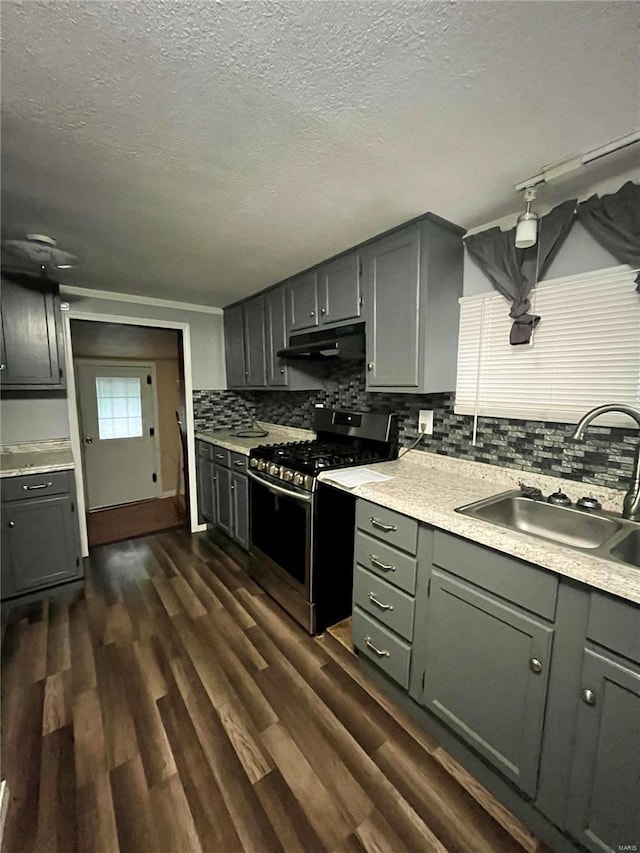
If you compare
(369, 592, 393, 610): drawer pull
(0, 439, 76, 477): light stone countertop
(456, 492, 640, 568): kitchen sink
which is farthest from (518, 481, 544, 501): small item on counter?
(0, 439, 76, 477): light stone countertop

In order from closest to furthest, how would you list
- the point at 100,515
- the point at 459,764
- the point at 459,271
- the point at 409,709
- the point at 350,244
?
the point at 459,764, the point at 409,709, the point at 459,271, the point at 350,244, the point at 100,515

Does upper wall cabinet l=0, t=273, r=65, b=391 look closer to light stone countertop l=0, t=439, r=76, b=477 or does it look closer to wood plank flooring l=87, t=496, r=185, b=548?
light stone countertop l=0, t=439, r=76, b=477

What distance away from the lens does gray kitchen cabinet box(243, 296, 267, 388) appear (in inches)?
118

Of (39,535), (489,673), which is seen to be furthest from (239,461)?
(489,673)

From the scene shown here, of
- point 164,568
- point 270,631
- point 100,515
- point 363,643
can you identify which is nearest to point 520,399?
point 363,643

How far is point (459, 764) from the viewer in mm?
1318

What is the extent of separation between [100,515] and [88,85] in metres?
4.07

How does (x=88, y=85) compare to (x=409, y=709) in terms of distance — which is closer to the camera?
(x=88, y=85)

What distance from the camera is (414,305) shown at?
174 centimetres

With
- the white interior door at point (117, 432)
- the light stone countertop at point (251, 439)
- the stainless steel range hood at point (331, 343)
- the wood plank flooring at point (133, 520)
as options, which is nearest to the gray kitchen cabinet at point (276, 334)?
the stainless steel range hood at point (331, 343)

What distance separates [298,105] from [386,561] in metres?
1.68

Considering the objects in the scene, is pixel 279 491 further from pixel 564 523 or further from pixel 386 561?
pixel 564 523

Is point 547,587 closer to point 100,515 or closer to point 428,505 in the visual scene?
point 428,505

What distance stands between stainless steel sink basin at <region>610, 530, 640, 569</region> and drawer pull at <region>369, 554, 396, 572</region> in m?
0.79
